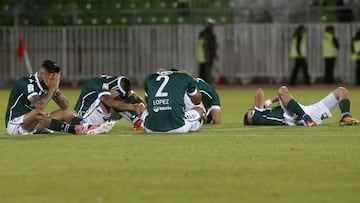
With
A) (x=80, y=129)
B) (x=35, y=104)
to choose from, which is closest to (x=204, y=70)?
(x=80, y=129)

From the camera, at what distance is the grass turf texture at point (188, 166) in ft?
39.6

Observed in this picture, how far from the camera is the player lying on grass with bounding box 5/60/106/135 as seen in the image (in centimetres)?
1839

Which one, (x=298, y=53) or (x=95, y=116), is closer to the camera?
(x=95, y=116)

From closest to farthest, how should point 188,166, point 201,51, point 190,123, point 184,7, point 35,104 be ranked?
point 188,166 < point 35,104 < point 190,123 < point 201,51 < point 184,7

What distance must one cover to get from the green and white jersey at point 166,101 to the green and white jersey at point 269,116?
7.38ft

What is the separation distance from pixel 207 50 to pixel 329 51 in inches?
167

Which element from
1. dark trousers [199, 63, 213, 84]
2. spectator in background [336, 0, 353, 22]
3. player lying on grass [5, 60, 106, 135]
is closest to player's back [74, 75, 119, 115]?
player lying on grass [5, 60, 106, 135]

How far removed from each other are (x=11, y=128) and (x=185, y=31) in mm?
24011

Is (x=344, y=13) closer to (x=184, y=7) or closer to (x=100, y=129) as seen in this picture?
(x=184, y=7)

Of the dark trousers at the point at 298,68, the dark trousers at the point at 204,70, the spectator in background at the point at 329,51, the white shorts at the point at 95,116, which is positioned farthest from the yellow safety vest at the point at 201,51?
the white shorts at the point at 95,116

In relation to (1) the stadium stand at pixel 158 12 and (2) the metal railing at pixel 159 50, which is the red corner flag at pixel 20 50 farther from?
(1) the stadium stand at pixel 158 12

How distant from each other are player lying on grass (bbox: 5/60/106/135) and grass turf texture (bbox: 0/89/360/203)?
0.80 ft

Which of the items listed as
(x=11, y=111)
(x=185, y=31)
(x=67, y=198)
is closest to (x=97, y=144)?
(x=11, y=111)

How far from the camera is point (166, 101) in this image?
60.8 ft
